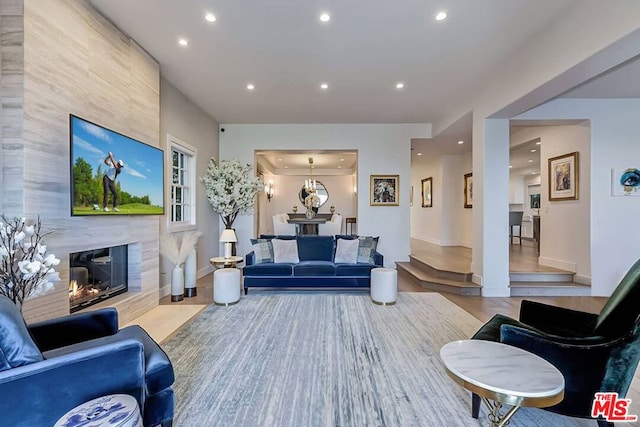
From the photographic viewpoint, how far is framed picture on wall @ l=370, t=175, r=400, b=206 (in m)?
7.03

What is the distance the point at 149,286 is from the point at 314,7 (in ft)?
12.3

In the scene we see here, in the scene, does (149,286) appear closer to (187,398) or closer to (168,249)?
(168,249)

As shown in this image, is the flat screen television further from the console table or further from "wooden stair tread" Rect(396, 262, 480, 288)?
"wooden stair tread" Rect(396, 262, 480, 288)

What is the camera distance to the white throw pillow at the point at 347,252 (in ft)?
16.8

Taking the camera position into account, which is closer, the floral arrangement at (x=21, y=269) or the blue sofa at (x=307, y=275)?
the floral arrangement at (x=21, y=269)

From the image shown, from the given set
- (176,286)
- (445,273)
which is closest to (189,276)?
(176,286)

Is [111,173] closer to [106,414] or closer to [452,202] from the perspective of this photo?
[106,414]

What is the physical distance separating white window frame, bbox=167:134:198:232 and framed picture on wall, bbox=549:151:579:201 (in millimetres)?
6536

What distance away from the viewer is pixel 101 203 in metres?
2.99

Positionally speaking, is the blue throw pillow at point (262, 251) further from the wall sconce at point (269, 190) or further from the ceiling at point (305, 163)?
the wall sconce at point (269, 190)

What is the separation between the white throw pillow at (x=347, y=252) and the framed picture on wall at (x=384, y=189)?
208 cm

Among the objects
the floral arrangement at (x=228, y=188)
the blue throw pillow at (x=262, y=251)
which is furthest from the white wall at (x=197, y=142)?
the blue throw pillow at (x=262, y=251)

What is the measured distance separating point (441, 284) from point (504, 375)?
3.84 meters

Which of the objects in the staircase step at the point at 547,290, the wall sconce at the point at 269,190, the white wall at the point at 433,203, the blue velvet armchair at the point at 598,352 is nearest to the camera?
the blue velvet armchair at the point at 598,352
